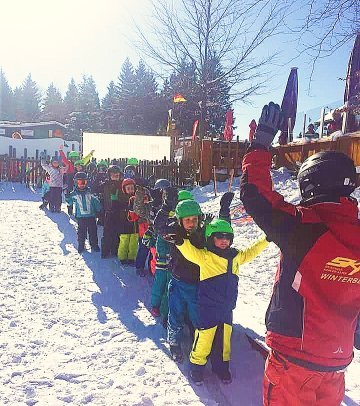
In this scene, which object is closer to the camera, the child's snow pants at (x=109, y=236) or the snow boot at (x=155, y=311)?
the snow boot at (x=155, y=311)

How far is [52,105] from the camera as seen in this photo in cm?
7325

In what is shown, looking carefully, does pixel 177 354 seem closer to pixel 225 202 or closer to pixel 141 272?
pixel 225 202

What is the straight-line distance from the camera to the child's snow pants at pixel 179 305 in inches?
142

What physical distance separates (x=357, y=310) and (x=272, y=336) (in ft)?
1.38

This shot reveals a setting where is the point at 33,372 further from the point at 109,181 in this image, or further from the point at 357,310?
the point at 109,181

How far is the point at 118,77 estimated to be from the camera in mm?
52625

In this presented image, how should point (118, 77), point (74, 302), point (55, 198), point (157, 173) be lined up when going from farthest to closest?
1. point (118, 77)
2. point (157, 173)
3. point (55, 198)
4. point (74, 302)

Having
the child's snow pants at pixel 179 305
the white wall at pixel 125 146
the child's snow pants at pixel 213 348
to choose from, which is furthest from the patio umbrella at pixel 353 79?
the white wall at pixel 125 146

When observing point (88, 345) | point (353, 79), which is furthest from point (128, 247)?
point (353, 79)

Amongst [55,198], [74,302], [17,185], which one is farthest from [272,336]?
[17,185]

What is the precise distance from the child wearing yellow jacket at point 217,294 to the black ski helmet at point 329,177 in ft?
4.81

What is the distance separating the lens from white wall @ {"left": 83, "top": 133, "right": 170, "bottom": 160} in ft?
58.7

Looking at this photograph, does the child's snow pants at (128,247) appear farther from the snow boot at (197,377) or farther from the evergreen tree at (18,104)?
the evergreen tree at (18,104)

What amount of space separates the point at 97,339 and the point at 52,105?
76.1 metres
